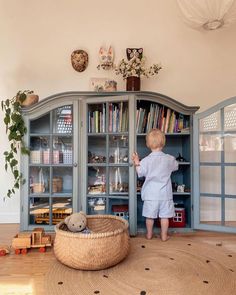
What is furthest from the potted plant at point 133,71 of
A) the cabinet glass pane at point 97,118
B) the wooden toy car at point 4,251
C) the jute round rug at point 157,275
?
the wooden toy car at point 4,251

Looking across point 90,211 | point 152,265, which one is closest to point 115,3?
point 90,211

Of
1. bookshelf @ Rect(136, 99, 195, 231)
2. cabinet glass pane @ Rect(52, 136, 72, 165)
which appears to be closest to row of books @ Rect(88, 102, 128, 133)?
bookshelf @ Rect(136, 99, 195, 231)

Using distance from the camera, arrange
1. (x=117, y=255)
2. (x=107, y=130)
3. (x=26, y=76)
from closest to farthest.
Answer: (x=117, y=255) → (x=107, y=130) → (x=26, y=76)

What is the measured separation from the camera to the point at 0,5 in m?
2.79

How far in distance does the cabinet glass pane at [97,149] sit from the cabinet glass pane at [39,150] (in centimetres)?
43

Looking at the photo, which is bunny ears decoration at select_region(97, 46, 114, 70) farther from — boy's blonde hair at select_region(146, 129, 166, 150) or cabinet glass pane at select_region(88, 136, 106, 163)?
boy's blonde hair at select_region(146, 129, 166, 150)

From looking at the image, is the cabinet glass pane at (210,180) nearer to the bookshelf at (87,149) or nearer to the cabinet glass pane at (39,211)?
the bookshelf at (87,149)

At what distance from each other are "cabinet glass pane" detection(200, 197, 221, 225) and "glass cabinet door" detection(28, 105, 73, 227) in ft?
4.87

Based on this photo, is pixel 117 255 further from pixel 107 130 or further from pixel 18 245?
pixel 107 130

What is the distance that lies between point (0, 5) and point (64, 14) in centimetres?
73

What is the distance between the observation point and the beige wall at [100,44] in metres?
2.81

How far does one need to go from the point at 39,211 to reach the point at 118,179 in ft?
2.83

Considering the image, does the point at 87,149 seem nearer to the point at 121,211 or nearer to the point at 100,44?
the point at 121,211

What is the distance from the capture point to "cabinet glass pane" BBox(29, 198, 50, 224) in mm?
2459
